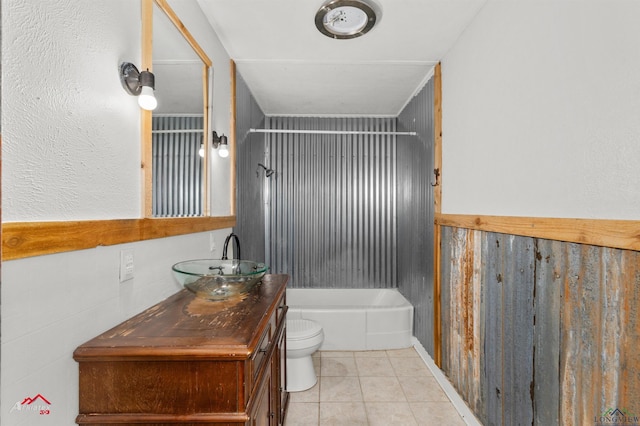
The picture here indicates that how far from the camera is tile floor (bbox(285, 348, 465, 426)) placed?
1998mm

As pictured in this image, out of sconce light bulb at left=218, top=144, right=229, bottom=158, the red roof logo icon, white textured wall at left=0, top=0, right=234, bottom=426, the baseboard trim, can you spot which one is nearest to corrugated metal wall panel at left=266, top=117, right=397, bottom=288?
the baseboard trim

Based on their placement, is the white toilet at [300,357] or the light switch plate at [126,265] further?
the white toilet at [300,357]

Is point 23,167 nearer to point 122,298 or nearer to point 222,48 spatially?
point 122,298

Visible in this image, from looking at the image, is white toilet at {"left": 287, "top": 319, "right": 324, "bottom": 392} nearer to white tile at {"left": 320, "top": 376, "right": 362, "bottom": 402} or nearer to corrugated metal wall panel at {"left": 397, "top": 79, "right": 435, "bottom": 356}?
white tile at {"left": 320, "top": 376, "right": 362, "bottom": 402}

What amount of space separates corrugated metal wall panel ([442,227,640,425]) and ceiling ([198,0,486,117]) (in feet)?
4.43

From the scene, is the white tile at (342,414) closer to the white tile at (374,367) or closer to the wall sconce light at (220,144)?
the white tile at (374,367)

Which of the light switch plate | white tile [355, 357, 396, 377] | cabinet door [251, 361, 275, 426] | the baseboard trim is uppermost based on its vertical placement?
the light switch plate

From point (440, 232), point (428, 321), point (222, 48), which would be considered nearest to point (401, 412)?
point (428, 321)

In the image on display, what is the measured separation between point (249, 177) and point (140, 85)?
184 cm

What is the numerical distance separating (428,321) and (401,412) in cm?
85

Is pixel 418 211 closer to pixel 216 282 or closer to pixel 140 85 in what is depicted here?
pixel 216 282

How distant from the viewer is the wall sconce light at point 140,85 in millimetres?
1167

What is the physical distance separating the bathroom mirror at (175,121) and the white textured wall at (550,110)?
1651mm

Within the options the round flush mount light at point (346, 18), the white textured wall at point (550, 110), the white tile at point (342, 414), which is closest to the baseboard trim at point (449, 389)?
the white tile at point (342, 414)
